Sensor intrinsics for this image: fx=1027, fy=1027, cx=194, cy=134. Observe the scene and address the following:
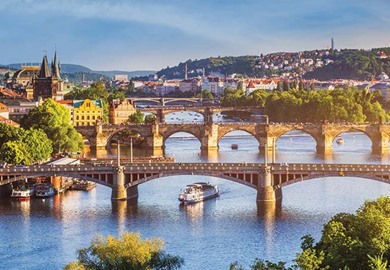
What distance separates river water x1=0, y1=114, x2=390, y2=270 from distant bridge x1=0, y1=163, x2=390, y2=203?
811 mm

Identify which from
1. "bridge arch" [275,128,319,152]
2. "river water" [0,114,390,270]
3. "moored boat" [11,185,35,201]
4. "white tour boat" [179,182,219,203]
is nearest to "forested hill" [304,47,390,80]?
"bridge arch" [275,128,319,152]

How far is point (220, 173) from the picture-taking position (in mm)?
46469

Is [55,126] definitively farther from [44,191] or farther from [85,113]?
[85,113]

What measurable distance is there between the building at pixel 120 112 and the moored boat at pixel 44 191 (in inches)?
1680

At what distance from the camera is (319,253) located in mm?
26719

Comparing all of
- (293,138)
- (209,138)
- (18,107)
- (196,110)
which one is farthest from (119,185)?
(196,110)

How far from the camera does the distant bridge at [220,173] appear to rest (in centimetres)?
4522

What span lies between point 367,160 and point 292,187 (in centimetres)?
1470

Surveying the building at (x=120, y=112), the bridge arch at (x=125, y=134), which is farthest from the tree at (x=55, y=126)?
the building at (x=120, y=112)

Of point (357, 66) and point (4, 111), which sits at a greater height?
point (357, 66)

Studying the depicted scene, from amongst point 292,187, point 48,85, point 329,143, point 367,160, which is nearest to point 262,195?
point 292,187

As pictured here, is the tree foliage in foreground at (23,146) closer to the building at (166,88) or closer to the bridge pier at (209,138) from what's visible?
the bridge pier at (209,138)

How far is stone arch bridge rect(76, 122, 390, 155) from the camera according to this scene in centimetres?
7500

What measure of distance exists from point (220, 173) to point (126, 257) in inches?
754
